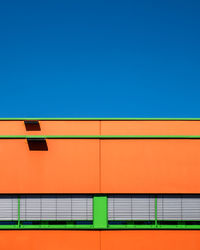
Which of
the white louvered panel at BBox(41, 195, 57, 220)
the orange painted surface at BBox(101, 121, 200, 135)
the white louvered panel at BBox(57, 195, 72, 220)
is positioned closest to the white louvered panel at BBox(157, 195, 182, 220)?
the orange painted surface at BBox(101, 121, 200, 135)

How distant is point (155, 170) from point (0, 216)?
5.51 metres

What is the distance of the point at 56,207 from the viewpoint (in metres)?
9.06

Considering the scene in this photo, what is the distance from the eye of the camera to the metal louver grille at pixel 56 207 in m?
9.03

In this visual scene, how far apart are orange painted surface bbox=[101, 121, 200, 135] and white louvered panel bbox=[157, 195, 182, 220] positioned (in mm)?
Result: 2240

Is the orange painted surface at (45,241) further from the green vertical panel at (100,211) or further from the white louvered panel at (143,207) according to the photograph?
the white louvered panel at (143,207)

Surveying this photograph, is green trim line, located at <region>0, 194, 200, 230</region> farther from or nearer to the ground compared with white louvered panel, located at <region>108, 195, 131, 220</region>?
nearer to the ground

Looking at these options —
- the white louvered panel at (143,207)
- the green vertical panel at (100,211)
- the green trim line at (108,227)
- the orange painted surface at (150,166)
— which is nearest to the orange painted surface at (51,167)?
the green vertical panel at (100,211)

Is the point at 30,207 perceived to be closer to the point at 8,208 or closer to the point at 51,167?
the point at 8,208

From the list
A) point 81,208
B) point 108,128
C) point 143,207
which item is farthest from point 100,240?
point 108,128

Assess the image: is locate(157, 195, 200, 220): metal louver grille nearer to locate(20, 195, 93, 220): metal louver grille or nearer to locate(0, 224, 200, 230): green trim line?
locate(0, 224, 200, 230): green trim line

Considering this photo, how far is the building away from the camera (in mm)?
8930

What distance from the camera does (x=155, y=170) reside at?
9148 mm

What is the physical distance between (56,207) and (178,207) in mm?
4179

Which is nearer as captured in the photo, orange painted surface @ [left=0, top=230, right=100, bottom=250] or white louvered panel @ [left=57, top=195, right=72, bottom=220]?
orange painted surface @ [left=0, top=230, right=100, bottom=250]
